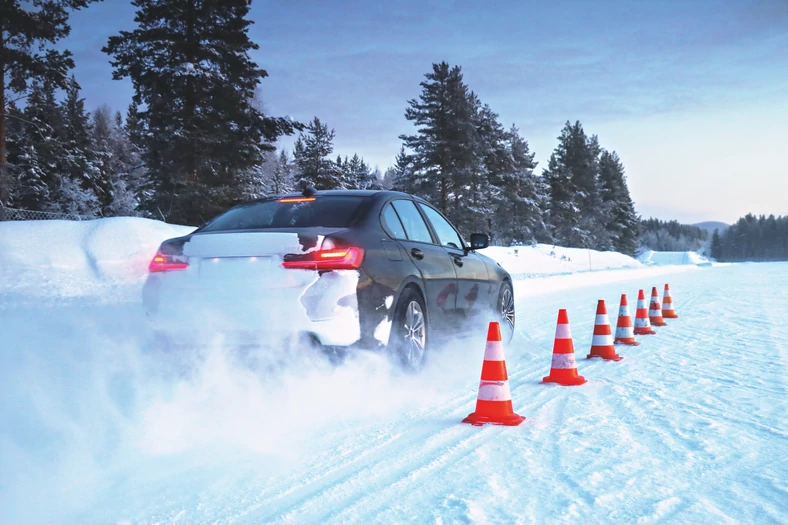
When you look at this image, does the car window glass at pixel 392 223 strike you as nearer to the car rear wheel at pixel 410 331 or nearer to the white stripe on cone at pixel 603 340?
the car rear wheel at pixel 410 331

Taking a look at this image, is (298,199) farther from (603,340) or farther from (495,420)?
(603,340)

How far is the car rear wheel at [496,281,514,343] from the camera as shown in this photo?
8.02m

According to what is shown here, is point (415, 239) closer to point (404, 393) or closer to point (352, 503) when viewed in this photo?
point (404, 393)

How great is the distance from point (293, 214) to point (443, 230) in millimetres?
2182

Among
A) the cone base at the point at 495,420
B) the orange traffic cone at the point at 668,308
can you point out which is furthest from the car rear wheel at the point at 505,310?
the orange traffic cone at the point at 668,308

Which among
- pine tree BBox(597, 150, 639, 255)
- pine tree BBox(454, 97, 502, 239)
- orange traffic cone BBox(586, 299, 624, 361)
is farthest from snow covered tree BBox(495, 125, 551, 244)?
orange traffic cone BBox(586, 299, 624, 361)

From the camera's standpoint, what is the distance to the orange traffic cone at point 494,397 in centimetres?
446

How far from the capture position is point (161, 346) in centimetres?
466

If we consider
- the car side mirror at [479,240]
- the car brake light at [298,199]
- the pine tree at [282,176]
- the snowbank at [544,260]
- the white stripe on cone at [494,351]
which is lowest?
the snowbank at [544,260]

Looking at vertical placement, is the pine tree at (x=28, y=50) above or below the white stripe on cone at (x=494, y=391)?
above

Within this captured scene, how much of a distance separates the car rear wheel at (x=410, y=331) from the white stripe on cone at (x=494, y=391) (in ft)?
2.71

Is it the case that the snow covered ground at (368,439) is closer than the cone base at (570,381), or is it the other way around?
the snow covered ground at (368,439)

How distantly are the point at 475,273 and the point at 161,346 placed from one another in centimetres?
360

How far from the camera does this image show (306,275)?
452 centimetres
